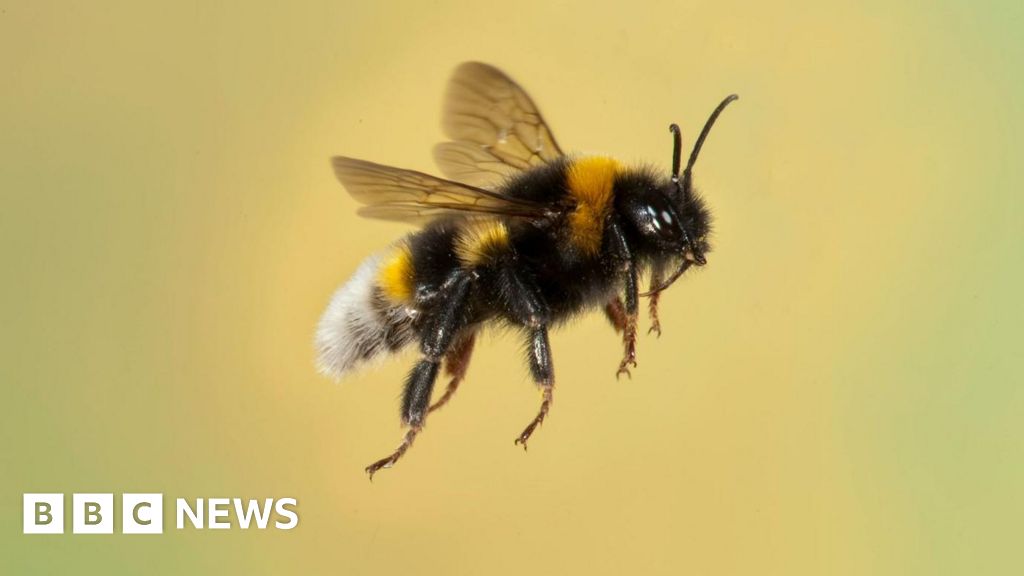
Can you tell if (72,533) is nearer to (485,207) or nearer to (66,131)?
(66,131)

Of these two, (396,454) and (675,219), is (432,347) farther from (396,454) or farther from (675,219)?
(675,219)

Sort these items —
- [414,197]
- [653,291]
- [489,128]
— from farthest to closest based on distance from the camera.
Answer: [489,128]
[653,291]
[414,197]

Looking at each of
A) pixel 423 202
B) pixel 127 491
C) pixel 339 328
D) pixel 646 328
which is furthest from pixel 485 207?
pixel 127 491

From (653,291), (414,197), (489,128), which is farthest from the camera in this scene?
(489,128)

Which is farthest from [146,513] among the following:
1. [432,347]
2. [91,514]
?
[432,347]

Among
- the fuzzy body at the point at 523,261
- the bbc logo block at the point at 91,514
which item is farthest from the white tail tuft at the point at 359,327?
the bbc logo block at the point at 91,514
